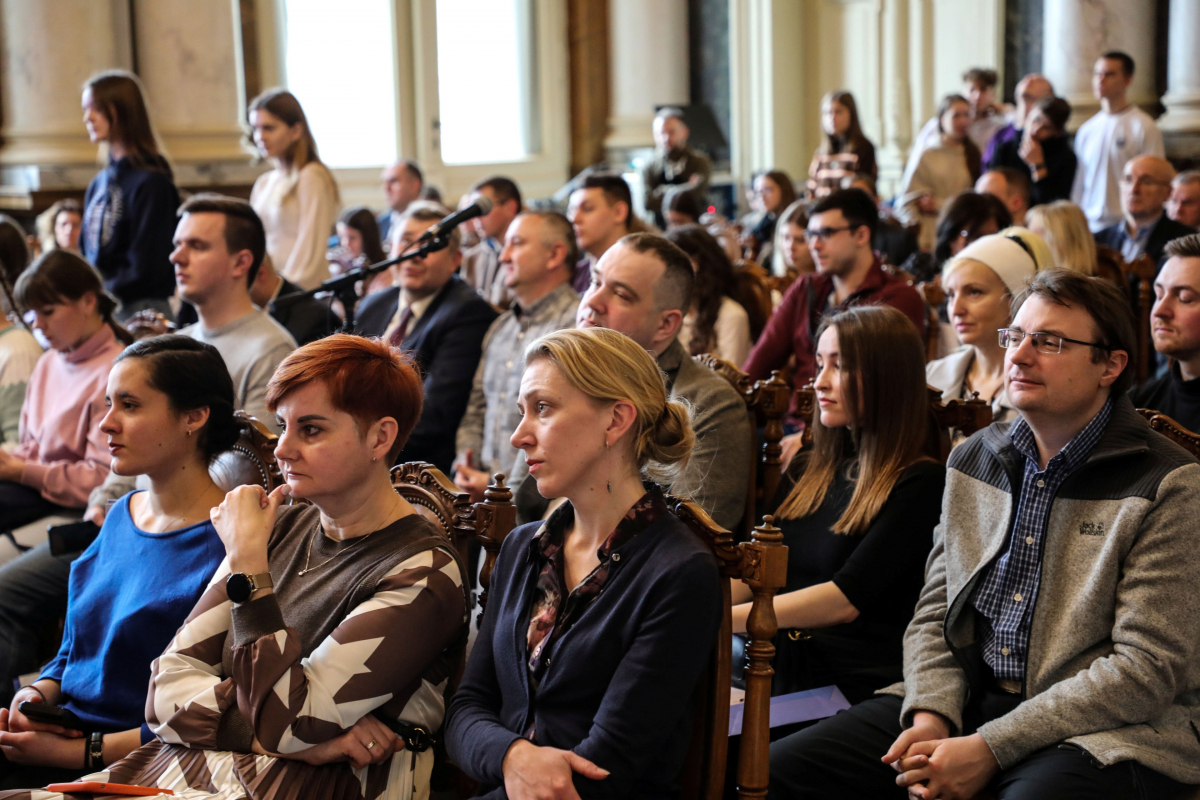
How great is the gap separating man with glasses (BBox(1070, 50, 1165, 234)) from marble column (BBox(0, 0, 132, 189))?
5.54 m

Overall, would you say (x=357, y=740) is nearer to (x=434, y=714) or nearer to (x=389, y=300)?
(x=434, y=714)

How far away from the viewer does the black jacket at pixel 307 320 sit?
3.84 metres

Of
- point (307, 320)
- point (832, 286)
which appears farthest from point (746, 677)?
point (307, 320)

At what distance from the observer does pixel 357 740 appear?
1.74 m

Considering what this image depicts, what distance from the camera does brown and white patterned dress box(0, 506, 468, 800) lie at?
1696mm

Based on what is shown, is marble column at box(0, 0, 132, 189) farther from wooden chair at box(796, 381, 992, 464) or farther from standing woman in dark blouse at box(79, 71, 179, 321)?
wooden chair at box(796, 381, 992, 464)

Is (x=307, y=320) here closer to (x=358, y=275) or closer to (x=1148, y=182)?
(x=358, y=275)

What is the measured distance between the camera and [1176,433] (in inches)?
81.1

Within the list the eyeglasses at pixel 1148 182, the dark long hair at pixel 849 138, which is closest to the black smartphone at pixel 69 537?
the eyeglasses at pixel 1148 182

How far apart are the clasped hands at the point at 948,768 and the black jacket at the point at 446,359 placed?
2.12 meters

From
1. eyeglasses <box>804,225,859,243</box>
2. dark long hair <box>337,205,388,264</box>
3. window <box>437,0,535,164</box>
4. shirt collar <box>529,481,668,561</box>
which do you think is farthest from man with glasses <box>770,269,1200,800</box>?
window <box>437,0,535,164</box>

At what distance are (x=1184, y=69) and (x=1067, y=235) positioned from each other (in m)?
4.42

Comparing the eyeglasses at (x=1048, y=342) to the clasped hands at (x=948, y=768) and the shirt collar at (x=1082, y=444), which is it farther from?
the clasped hands at (x=948, y=768)

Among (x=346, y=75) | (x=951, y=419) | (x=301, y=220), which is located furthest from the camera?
(x=346, y=75)
